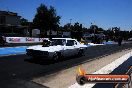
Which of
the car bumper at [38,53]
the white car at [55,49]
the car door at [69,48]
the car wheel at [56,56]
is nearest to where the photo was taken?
the car bumper at [38,53]

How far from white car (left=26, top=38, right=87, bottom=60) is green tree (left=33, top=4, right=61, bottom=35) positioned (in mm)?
52434

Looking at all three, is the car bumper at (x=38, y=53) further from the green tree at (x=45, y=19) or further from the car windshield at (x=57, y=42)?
the green tree at (x=45, y=19)

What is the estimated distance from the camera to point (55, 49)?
1556 centimetres

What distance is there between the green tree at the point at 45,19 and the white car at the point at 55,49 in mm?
52434

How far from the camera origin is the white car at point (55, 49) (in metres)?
15.0

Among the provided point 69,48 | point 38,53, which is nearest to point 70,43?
point 69,48

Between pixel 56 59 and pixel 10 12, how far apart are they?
58459 mm

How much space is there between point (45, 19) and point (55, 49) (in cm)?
5730

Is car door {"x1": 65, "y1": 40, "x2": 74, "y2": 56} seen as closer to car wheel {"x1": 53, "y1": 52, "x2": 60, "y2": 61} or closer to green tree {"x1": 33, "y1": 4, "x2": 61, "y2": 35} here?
car wheel {"x1": 53, "y1": 52, "x2": 60, "y2": 61}

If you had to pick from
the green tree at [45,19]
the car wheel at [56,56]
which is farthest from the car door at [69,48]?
the green tree at [45,19]

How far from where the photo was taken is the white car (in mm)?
14977

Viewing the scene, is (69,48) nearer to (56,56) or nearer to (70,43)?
(70,43)

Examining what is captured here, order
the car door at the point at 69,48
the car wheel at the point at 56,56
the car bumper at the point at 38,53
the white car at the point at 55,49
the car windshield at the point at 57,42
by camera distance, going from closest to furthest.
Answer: the car bumper at the point at 38,53
the white car at the point at 55,49
the car wheel at the point at 56,56
the car windshield at the point at 57,42
the car door at the point at 69,48

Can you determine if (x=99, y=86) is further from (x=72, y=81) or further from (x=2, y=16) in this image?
(x=2, y=16)
